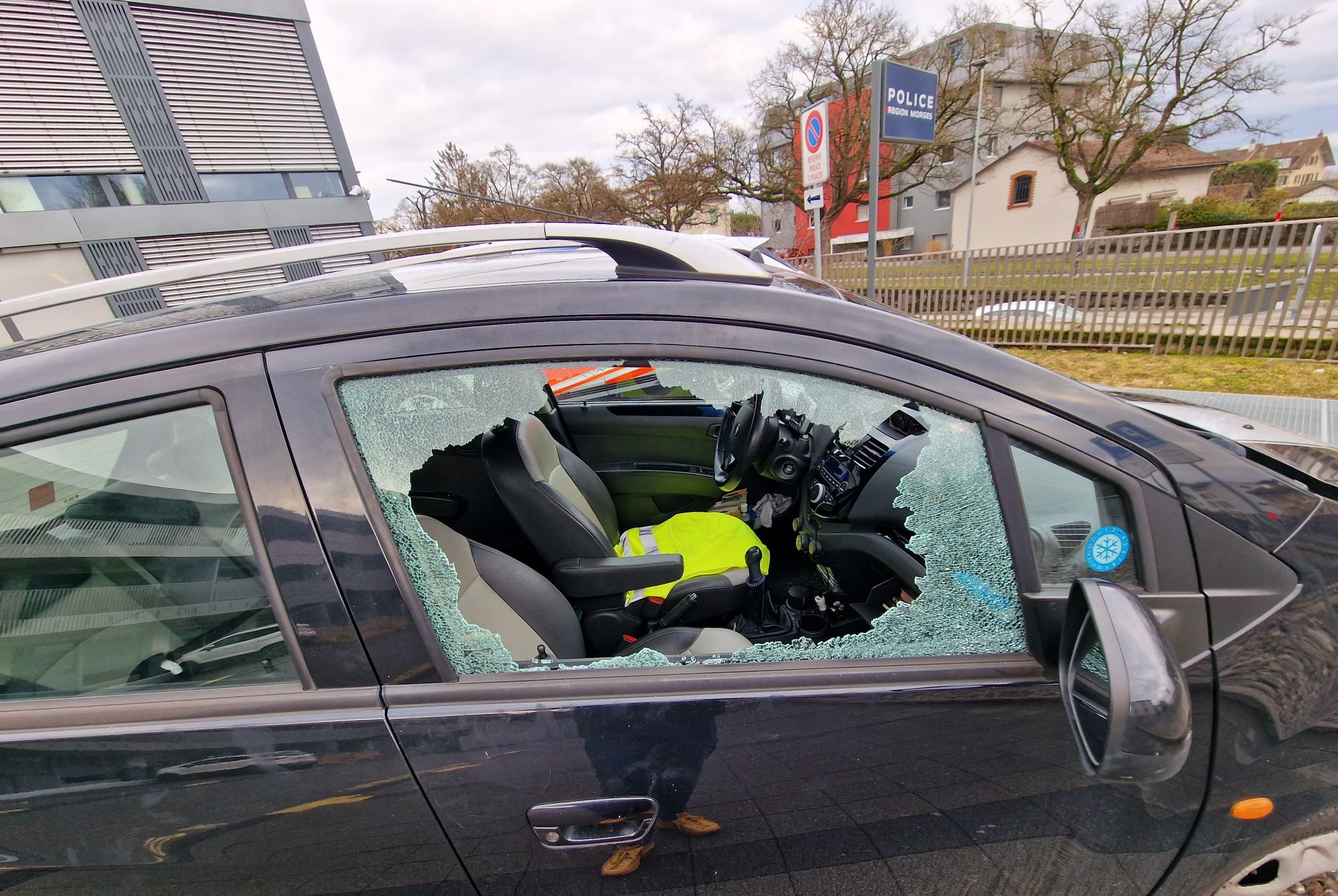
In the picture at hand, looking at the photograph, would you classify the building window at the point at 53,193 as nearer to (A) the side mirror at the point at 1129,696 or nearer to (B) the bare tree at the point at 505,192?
(B) the bare tree at the point at 505,192

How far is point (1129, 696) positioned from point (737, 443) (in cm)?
205

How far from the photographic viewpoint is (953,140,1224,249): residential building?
96.8ft

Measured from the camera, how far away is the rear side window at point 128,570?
88 cm

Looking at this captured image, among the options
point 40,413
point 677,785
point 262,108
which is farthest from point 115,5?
point 677,785

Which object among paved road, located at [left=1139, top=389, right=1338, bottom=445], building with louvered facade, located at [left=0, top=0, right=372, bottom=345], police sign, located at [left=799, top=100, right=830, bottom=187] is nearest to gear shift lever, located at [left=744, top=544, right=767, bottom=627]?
paved road, located at [left=1139, top=389, right=1338, bottom=445]

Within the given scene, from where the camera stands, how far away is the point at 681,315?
3.02 feet

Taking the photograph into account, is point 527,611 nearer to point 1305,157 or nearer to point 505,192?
point 505,192

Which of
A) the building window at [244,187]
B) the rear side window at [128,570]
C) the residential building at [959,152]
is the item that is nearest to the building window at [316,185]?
the building window at [244,187]

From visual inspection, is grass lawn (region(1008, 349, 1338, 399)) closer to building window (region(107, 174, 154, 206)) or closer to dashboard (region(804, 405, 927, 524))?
dashboard (region(804, 405, 927, 524))

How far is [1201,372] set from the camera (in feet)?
19.3

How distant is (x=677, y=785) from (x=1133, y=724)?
25.4 inches

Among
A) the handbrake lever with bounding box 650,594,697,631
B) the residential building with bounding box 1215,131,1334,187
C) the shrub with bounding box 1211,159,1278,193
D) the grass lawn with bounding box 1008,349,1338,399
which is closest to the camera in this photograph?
the handbrake lever with bounding box 650,594,697,631

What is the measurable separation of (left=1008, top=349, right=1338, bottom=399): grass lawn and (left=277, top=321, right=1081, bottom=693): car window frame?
14.0 feet

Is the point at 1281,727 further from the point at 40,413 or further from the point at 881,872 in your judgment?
the point at 40,413
